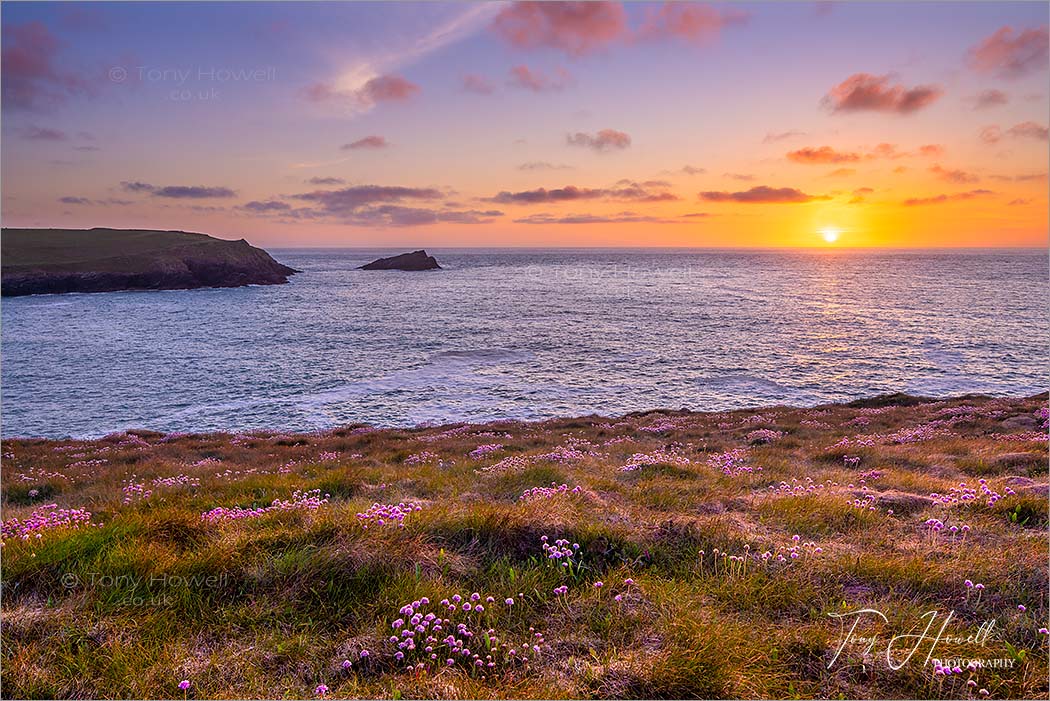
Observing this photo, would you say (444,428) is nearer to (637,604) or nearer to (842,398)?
(637,604)

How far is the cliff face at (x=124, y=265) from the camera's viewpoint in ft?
356

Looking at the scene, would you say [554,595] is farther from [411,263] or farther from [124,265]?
[411,263]

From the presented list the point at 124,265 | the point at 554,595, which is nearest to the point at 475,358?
the point at 554,595

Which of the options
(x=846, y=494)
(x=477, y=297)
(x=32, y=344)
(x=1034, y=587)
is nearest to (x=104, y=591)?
(x=1034, y=587)

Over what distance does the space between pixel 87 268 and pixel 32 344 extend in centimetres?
8112

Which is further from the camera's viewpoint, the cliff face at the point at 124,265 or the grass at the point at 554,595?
the cliff face at the point at 124,265

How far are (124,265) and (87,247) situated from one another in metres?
35.8

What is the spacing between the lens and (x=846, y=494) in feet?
29.4

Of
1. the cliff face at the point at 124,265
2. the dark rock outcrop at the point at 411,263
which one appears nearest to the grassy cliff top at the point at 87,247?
the cliff face at the point at 124,265

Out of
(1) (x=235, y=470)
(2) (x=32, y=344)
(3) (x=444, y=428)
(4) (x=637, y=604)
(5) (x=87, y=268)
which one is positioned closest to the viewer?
(4) (x=637, y=604)

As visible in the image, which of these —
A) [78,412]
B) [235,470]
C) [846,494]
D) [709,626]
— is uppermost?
[709,626]

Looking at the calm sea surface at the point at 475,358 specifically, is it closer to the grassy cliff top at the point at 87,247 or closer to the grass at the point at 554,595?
the grass at the point at 554,595

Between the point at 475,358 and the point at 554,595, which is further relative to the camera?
the point at 475,358

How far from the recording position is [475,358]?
48.0 m
